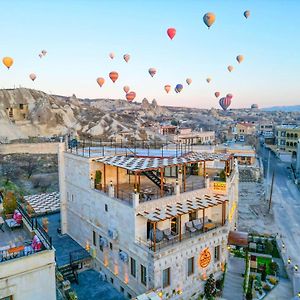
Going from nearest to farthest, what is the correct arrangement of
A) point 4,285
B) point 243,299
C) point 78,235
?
point 4,285 → point 243,299 → point 78,235

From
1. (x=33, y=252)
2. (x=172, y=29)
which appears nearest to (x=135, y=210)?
(x=33, y=252)

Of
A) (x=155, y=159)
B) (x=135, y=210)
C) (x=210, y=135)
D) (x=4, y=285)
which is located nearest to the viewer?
(x=4, y=285)

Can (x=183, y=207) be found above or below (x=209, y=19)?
below

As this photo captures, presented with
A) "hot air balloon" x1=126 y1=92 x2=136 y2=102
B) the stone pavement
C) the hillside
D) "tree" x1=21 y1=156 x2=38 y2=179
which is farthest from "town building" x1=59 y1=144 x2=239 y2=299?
the hillside

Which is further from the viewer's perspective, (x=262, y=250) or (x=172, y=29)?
(x=172, y=29)

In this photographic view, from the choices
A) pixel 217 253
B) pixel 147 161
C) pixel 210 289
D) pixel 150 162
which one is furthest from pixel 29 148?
pixel 210 289

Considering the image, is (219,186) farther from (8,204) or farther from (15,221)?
(8,204)

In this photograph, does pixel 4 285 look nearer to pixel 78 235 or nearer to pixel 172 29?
pixel 78 235

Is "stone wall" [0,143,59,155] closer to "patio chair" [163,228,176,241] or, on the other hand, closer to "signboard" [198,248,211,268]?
"patio chair" [163,228,176,241]
